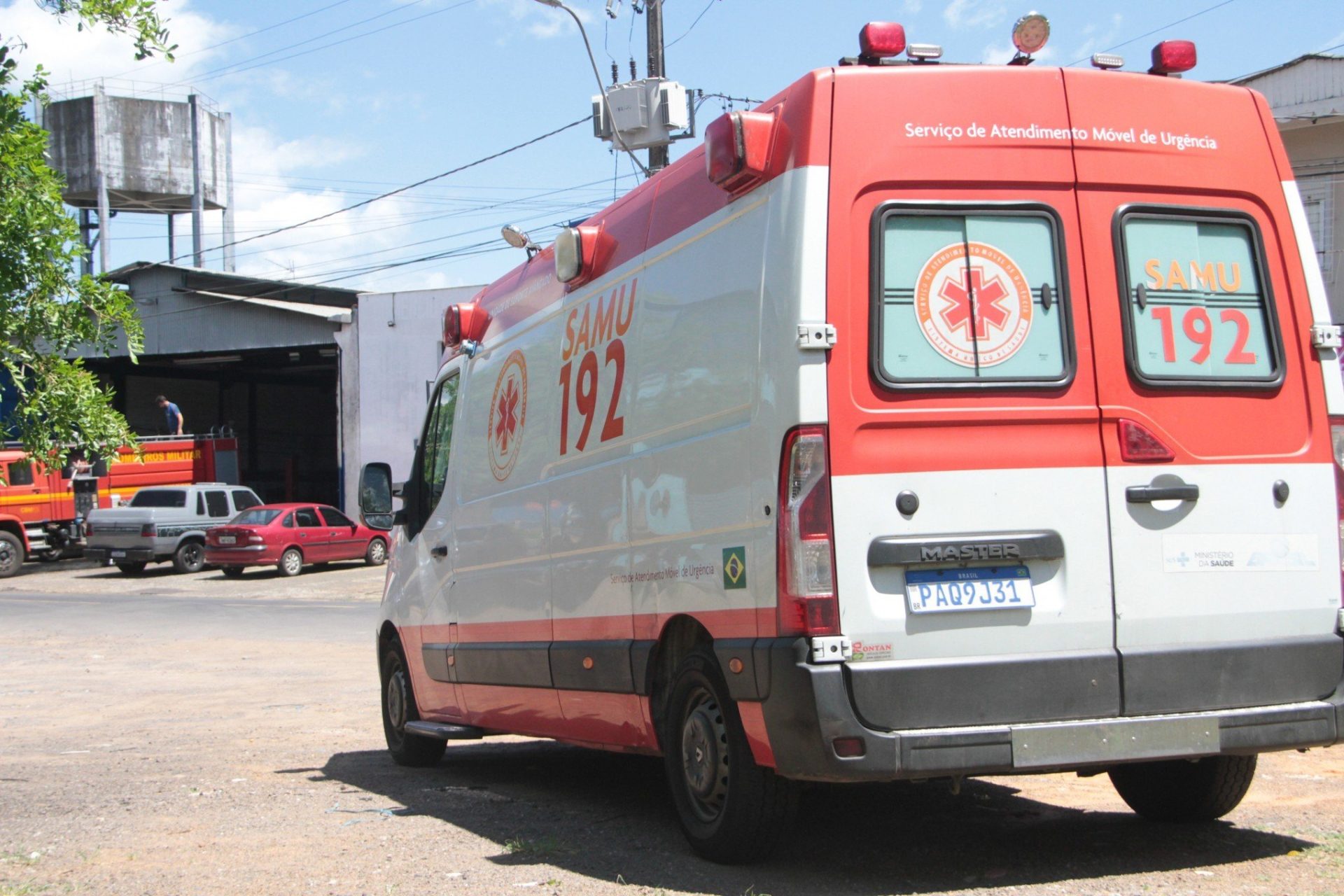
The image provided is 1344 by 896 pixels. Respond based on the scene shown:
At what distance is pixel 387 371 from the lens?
37.6 meters

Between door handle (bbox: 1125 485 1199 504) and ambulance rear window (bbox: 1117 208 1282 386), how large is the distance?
382 mm

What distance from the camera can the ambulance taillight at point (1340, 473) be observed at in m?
5.43

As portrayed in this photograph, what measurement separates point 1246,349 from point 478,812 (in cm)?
421

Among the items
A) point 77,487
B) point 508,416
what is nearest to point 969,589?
point 508,416

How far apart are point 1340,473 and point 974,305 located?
A: 1595 mm

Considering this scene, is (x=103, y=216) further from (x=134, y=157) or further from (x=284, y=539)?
(x=284, y=539)

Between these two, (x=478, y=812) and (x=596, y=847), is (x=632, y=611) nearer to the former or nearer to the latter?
(x=596, y=847)

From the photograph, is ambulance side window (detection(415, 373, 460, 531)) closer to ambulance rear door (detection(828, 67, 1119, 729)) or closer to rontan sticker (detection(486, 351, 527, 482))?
rontan sticker (detection(486, 351, 527, 482))

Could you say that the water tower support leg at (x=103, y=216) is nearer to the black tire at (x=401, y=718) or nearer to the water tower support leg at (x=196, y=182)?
the water tower support leg at (x=196, y=182)

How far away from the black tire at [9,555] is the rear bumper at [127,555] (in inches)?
67.1

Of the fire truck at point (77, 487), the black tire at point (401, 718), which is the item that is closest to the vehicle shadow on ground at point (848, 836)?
the black tire at point (401, 718)

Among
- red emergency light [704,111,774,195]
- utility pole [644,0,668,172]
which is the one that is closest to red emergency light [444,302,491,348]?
red emergency light [704,111,774,195]

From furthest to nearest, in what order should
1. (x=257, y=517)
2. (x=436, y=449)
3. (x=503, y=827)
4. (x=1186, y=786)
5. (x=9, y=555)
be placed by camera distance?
(x=9, y=555)
(x=257, y=517)
(x=436, y=449)
(x=503, y=827)
(x=1186, y=786)

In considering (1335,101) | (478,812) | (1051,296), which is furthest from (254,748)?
(1335,101)
